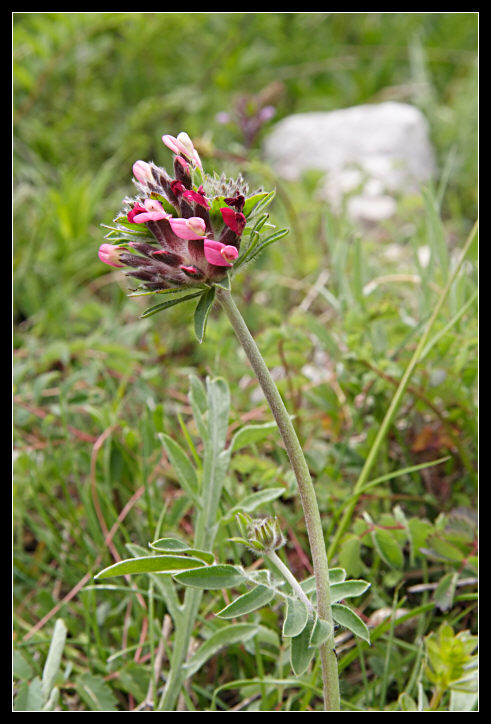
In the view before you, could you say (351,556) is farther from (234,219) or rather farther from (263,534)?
(234,219)

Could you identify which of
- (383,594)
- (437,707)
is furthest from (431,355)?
(437,707)

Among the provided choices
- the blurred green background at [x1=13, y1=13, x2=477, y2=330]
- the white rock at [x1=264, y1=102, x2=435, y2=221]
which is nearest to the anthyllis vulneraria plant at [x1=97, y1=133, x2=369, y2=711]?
the blurred green background at [x1=13, y1=13, x2=477, y2=330]

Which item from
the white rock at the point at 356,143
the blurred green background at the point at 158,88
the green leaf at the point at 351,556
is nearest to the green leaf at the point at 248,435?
the green leaf at the point at 351,556

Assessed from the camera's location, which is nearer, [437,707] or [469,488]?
[437,707]

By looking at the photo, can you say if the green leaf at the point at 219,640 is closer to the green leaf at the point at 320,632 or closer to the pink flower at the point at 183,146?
the green leaf at the point at 320,632

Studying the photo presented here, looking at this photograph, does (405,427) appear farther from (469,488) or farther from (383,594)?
(383,594)

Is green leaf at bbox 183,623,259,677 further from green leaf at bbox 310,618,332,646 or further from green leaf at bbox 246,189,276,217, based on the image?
green leaf at bbox 246,189,276,217
